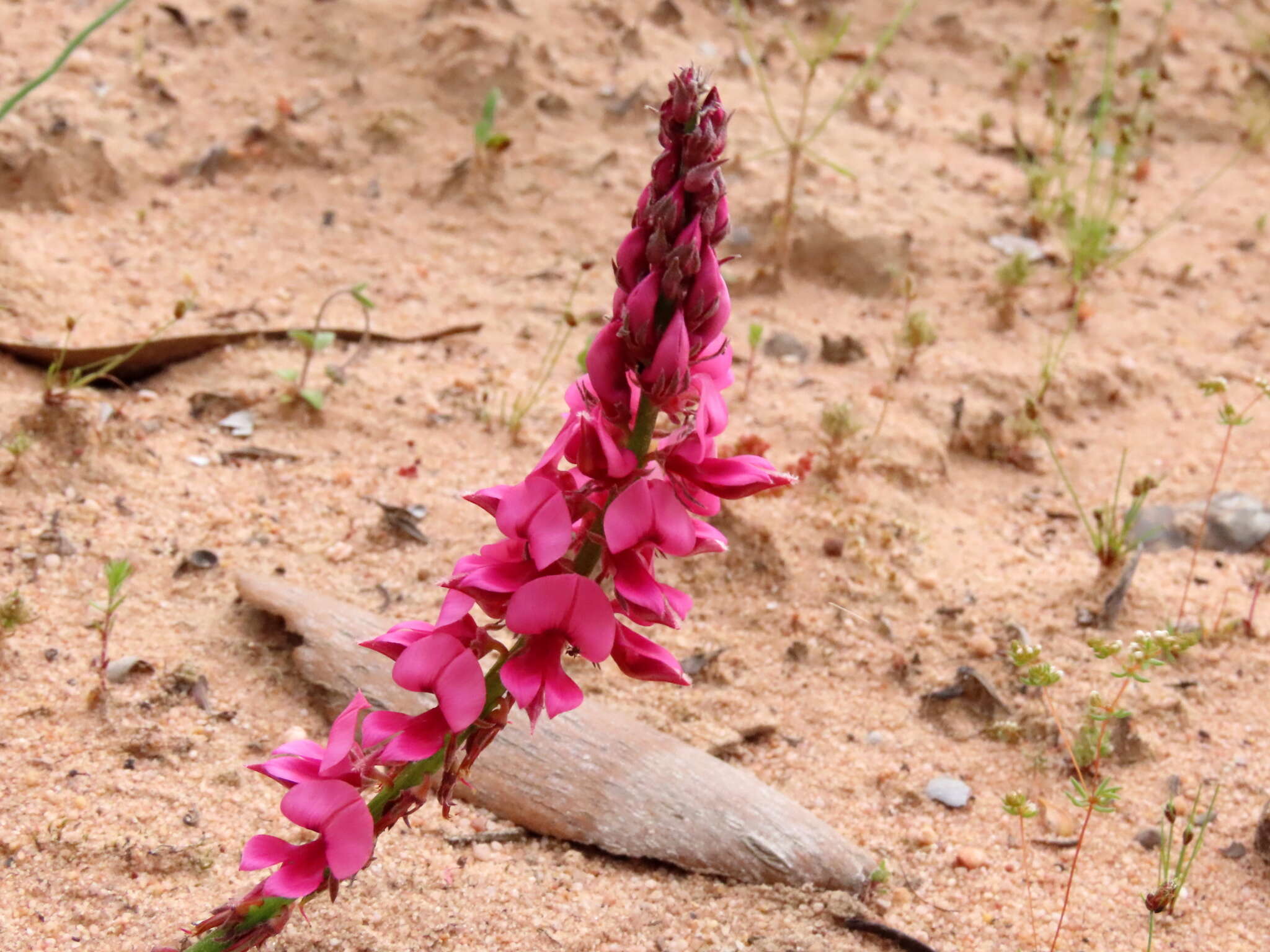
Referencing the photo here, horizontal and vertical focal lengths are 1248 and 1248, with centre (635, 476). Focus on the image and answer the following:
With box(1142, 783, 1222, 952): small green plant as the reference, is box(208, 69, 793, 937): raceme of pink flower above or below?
above

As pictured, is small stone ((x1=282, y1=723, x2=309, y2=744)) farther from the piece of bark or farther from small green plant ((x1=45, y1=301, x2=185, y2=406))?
small green plant ((x1=45, y1=301, x2=185, y2=406))

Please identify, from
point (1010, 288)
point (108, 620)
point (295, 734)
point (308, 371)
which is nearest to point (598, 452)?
point (295, 734)

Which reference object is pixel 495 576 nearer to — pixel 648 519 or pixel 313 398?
pixel 648 519

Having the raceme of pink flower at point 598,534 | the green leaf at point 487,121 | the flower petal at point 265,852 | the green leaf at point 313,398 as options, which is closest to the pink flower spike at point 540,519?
the raceme of pink flower at point 598,534

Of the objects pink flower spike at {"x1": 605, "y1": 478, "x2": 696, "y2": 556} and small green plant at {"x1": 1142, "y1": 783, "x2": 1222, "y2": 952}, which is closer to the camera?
pink flower spike at {"x1": 605, "y1": 478, "x2": 696, "y2": 556}

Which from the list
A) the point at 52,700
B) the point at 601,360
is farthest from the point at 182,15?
the point at 601,360

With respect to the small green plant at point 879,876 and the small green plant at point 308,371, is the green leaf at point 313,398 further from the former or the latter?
the small green plant at point 879,876

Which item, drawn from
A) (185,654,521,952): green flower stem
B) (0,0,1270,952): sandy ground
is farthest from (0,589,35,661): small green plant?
(185,654,521,952): green flower stem
